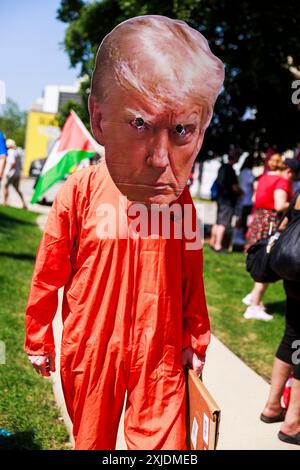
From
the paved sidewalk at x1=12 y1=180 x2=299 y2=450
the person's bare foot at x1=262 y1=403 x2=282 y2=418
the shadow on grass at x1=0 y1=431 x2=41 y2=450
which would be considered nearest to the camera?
the shadow on grass at x1=0 y1=431 x2=41 y2=450

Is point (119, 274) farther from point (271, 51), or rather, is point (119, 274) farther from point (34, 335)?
point (271, 51)

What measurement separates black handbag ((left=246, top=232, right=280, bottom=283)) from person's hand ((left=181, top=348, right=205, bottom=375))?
5.77ft

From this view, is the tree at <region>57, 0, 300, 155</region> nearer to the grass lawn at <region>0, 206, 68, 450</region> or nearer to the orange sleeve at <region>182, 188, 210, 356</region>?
Answer: the orange sleeve at <region>182, 188, 210, 356</region>

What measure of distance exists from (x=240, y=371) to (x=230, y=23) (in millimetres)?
2785

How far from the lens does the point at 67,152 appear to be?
422cm

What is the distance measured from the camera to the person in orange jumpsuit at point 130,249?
2.31 meters

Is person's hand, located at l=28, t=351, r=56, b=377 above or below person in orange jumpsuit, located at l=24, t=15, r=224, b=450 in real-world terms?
below

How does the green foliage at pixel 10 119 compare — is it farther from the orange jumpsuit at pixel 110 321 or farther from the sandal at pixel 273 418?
the sandal at pixel 273 418

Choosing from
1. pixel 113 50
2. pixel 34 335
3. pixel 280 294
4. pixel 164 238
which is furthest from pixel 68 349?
pixel 280 294

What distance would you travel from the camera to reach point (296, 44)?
161 inches

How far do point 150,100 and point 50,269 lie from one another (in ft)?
2.65

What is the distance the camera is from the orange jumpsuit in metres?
2.30

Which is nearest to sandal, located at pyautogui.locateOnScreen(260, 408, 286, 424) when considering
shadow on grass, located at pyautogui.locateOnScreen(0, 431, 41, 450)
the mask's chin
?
shadow on grass, located at pyautogui.locateOnScreen(0, 431, 41, 450)

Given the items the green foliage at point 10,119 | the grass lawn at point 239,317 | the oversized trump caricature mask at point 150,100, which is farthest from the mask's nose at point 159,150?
the grass lawn at point 239,317
